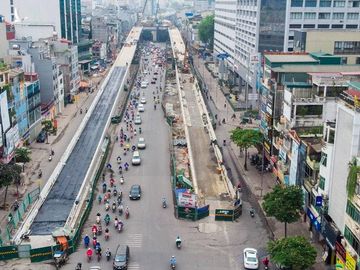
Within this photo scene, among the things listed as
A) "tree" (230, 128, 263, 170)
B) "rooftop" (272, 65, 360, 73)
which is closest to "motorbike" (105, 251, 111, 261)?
"tree" (230, 128, 263, 170)

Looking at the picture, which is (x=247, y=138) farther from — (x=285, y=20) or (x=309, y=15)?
(x=309, y=15)

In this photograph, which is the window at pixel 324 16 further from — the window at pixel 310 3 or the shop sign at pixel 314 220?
the shop sign at pixel 314 220

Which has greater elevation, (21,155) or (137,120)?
(21,155)

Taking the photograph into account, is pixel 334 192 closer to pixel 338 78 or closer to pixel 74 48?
pixel 338 78

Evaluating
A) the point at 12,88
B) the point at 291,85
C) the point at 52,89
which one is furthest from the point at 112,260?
the point at 52,89

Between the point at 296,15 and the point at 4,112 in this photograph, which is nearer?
the point at 4,112

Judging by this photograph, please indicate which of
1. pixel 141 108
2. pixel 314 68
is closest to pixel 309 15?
pixel 141 108
